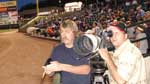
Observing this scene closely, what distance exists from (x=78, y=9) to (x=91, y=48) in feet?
105

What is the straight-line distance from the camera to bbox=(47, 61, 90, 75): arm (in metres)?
3.04

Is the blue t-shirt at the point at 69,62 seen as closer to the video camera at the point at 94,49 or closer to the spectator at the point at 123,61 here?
the video camera at the point at 94,49

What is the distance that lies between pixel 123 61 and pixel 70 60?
0.49 metres

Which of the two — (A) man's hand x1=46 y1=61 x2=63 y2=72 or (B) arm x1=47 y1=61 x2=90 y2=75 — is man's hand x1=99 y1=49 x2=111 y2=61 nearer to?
(B) arm x1=47 y1=61 x2=90 y2=75

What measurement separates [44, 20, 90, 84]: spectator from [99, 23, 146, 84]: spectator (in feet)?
0.76

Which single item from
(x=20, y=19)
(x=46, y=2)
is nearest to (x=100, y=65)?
(x=20, y=19)

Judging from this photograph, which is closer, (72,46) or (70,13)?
(72,46)

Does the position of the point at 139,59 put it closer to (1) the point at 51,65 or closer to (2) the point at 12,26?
(1) the point at 51,65

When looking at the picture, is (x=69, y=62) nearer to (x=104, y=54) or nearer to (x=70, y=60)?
(x=70, y=60)

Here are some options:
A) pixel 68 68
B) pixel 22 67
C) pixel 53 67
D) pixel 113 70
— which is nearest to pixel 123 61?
pixel 113 70

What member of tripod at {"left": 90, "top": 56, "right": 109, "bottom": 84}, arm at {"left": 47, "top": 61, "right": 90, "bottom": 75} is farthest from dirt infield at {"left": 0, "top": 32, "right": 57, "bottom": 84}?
arm at {"left": 47, "top": 61, "right": 90, "bottom": 75}

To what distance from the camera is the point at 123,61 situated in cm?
319

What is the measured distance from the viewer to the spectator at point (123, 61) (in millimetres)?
3148

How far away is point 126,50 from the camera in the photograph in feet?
10.6
